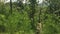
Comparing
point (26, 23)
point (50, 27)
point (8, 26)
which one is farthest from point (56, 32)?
point (8, 26)

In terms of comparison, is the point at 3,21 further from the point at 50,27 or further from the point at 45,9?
the point at 45,9

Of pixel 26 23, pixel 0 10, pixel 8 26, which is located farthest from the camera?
pixel 0 10

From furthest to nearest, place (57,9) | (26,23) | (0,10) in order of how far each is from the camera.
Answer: (57,9) < (0,10) < (26,23)

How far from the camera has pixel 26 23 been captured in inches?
427

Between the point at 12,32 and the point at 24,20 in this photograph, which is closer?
the point at 12,32

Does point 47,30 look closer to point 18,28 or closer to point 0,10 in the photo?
A: point 18,28

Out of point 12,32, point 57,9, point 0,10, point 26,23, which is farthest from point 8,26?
point 57,9

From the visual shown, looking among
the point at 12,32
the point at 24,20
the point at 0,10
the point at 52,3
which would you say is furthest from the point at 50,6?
the point at 12,32

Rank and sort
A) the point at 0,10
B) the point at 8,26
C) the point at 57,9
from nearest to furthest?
1. the point at 8,26
2. the point at 0,10
3. the point at 57,9

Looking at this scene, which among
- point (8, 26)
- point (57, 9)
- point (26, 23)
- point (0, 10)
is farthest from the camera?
point (57, 9)

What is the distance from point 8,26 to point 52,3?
857 cm

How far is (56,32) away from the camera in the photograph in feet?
34.0

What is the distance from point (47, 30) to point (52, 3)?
25.8 ft

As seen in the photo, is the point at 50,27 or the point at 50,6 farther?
the point at 50,6
